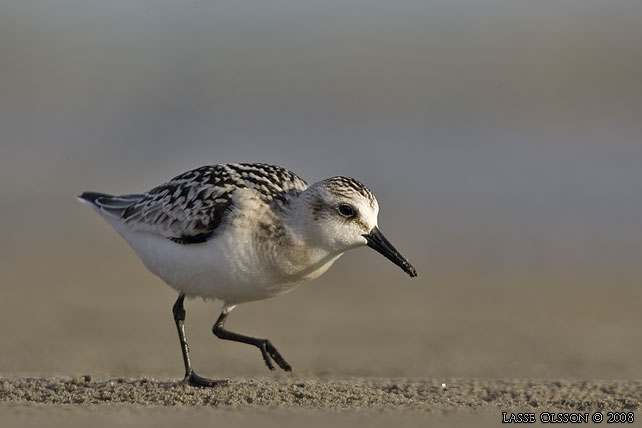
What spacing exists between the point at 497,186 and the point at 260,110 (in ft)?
29.2

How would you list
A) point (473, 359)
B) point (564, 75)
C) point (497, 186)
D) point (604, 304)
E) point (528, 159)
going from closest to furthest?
point (473, 359)
point (604, 304)
point (497, 186)
point (528, 159)
point (564, 75)

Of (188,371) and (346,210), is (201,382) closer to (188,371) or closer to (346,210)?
(188,371)

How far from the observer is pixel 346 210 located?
7.05 metres

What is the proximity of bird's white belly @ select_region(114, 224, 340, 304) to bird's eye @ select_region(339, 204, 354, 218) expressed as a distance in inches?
16.3

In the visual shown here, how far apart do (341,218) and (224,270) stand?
87cm

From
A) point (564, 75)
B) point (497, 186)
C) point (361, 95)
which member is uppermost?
point (564, 75)

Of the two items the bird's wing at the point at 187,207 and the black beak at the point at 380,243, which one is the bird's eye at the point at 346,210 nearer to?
the black beak at the point at 380,243

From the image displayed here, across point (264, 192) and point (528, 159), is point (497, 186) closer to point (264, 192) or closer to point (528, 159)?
point (528, 159)

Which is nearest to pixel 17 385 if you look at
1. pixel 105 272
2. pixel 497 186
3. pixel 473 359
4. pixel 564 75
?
pixel 473 359

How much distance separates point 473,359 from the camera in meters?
9.89

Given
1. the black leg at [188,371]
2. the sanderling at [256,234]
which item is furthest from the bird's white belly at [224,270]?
the black leg at [188,371]

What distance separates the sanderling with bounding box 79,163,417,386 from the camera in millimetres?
7055

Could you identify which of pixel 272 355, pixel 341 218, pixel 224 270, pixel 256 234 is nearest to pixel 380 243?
pixel 341 218

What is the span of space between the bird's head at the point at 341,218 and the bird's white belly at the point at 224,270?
277 mm
